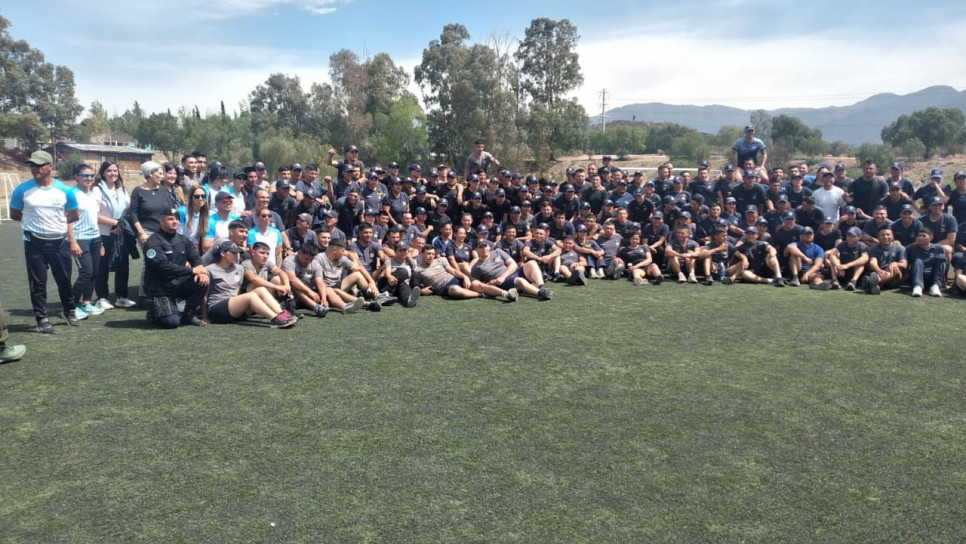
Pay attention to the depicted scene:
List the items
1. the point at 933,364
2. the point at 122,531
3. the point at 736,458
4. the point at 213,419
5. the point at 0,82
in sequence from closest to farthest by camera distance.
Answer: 1. the point at 122,531
2. the point at 736,458
3. the point at 213,419
4. the point at 933,364
5. the point at 0,82

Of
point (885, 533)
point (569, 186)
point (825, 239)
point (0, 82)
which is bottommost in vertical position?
point (885, 533)

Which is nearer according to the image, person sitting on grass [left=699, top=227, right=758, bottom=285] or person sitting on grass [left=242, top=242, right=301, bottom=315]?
person sitting on grass [left=242, top=242, right=301, bottom=315]

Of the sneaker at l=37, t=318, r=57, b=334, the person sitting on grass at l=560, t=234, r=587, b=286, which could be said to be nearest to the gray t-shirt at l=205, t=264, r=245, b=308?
the sneaker at l=37, t=318, r=57, b=334

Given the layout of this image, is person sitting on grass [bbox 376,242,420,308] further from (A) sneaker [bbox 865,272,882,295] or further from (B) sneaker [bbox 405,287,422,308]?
(A) sneaker [bbox 865,272,882,295]

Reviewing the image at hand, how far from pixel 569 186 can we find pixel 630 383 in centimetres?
660

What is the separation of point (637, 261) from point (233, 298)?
6469mm

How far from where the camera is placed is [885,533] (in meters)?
3.25

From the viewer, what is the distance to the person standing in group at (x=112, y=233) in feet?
25.7

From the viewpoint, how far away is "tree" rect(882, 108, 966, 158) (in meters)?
49.2

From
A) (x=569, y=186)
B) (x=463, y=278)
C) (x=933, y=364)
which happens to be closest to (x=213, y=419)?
(x=463, y=278)

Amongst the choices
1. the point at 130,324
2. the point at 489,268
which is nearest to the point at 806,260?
the point at 489,268

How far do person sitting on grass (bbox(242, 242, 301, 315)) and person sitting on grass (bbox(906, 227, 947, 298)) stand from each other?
28.3ft

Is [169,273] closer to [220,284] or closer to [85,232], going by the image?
[220,284]

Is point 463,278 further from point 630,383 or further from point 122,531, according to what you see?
point 122,531
